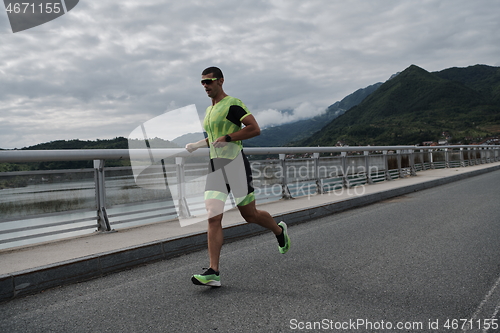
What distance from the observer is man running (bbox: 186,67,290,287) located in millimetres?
3748

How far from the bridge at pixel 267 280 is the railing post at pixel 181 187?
0.33 m

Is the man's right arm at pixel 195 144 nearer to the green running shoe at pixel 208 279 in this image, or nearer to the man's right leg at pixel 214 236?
the man's right leg at pixel 214 236

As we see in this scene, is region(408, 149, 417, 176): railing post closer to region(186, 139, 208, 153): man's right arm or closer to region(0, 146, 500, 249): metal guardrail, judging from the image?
region(0, 146, 500, 249): metal guardrail

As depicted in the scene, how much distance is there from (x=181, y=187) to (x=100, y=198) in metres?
1.64

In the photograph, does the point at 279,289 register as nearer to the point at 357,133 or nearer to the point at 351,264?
the point at 351,264

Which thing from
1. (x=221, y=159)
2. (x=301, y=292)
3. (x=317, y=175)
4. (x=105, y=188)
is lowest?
(x=301, y=292)

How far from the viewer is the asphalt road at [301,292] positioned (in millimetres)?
2938

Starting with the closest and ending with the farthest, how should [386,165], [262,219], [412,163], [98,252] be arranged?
1. [262,219]
2. [98,252]
3. [386,165]
4. [412,163]

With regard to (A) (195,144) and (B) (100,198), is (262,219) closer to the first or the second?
(A) (195,144)

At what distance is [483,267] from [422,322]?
6.07 feet

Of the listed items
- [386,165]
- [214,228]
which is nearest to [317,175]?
[386,165]

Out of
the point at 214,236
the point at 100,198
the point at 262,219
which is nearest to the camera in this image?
the point at 214,236

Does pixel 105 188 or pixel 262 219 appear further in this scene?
pixel 105 188

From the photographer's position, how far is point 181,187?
296 inches
